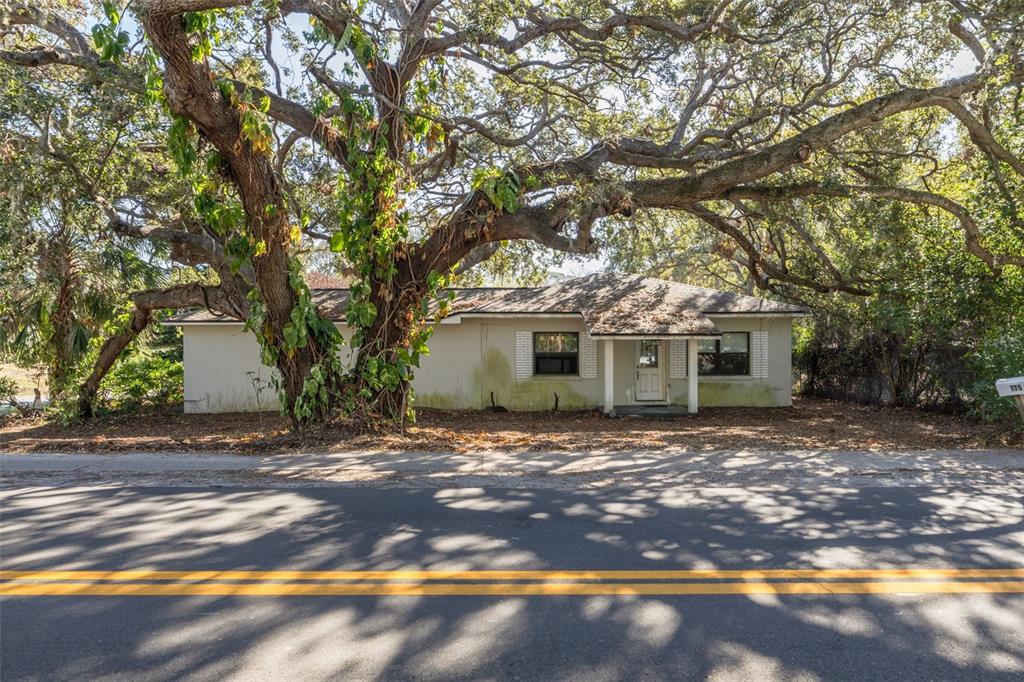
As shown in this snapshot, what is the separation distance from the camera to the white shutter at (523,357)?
19812 millimetres

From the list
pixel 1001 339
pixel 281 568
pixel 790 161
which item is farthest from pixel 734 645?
pixel 1001 339

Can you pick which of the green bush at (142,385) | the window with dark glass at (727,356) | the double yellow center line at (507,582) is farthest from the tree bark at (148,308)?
the window with dark glass at (727,356)

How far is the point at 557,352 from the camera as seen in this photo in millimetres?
20078

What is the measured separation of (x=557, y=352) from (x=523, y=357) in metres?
1.02

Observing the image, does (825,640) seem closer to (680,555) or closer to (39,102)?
(680,555)

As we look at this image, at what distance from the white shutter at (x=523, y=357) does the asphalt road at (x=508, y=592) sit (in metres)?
12.1

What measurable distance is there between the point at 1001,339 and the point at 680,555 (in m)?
10.5

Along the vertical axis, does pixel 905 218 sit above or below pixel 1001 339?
above

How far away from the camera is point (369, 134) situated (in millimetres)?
12094

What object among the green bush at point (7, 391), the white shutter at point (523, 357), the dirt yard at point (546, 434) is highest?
the white shutter at point (523, 357)

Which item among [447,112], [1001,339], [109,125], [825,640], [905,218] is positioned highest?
[447,112]

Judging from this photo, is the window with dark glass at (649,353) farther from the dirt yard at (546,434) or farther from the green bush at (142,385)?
the green bush at (142,385)

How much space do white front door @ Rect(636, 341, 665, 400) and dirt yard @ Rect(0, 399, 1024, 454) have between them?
1492 millimetres

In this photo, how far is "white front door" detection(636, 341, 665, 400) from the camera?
19.9 meters
